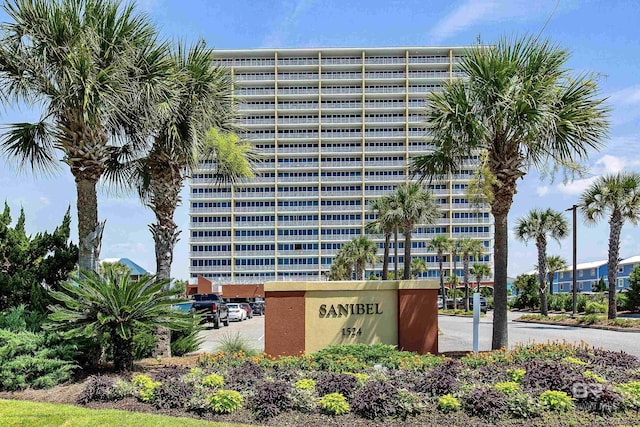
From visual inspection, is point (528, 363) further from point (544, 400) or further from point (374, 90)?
point (374, 90)

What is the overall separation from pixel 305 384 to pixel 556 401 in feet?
11.0

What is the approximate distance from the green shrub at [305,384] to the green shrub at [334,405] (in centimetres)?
44

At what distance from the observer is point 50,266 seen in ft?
42.9

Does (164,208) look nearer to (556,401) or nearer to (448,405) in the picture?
(448,405)

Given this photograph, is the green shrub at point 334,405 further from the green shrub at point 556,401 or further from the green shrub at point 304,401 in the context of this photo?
the green shrub at point 556,401

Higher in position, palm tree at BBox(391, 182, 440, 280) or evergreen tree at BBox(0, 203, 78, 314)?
palm tree at BBox(391, 182, 440, 280)

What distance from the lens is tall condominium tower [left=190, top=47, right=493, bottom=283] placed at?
105m

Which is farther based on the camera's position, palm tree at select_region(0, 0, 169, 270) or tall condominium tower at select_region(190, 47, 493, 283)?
tall condominium tower at select_region(190, 47, 493, 283)

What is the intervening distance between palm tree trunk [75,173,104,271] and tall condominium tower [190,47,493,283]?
91898mm

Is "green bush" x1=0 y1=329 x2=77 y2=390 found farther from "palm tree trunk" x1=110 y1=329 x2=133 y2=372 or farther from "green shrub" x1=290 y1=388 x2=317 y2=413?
"green shrub" x1=290 y1=388 x2=317 y2=413

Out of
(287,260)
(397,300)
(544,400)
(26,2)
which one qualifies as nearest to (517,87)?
(397,300)

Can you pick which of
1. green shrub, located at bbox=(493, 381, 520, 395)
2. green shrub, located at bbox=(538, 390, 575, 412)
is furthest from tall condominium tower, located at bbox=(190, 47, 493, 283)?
green shrub, located at bbox=(538, 390, 575, 412)

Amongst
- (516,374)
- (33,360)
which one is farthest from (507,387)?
Result: (33,360)

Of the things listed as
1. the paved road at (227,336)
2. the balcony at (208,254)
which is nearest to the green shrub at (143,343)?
the paved road at (227,336)
